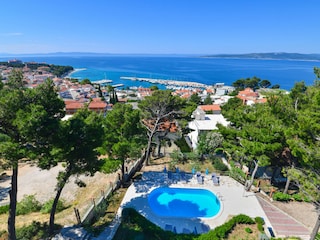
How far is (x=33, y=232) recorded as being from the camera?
952 centimetres

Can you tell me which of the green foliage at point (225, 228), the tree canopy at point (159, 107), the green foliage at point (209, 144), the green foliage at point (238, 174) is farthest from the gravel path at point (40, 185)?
the green foliage at point (238, 174)

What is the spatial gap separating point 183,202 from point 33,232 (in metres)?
8.95

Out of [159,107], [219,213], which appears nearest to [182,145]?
[159,107]

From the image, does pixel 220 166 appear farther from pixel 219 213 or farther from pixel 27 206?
pixel 27 206

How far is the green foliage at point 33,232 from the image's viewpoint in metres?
9.13

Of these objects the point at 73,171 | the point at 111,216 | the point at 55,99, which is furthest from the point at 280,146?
the point at 55,99

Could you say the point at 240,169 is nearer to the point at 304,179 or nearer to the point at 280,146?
the point at 280,146

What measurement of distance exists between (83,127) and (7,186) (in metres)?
13.0

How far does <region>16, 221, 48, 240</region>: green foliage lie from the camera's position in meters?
9.13

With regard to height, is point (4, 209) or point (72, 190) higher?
point (4, 209)

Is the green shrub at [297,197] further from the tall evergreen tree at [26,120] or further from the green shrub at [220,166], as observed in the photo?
the tall evergreen tree at [26,120]

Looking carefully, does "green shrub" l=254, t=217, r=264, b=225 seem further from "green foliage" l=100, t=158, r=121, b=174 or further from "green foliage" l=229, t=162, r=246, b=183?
"green foliage" l=100, t=158, r=121, b=174

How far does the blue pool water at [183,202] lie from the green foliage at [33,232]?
596 centimetres

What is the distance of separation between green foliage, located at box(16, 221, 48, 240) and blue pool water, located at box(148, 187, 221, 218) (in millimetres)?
5962
